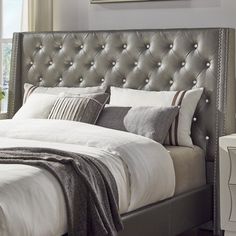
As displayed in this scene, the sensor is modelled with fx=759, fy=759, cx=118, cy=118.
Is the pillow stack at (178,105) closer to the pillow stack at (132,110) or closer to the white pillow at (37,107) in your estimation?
the pillow stack at (132,110)

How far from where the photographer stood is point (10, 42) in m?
5.89

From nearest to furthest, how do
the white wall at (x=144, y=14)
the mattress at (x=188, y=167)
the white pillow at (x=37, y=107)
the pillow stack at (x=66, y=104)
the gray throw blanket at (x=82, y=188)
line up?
the gray throw blanket at (x=82, y=188), the mattress at (x=188, y=167), the pillow stack at (x=66, y=104), the white pillow at (x=37, y=107), the white wall at (x=144, y=14)

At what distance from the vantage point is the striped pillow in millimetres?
4820

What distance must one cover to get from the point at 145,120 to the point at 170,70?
0.51 meters

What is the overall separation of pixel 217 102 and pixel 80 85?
3.54 ft

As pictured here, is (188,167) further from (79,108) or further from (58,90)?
(58,90)

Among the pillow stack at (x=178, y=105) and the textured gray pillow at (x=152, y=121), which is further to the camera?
the pillow stack at (x=178, y=105)

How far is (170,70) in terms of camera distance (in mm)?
4969

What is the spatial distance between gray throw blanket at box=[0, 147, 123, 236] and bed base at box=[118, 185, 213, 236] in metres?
0.27

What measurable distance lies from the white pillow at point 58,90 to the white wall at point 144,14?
0.56 m

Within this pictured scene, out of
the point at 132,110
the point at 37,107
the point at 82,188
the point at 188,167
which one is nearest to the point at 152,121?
the point at 132,110

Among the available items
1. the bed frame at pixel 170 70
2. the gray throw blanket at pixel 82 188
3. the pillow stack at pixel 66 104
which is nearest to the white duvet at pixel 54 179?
the gray throw blanket at pixel 82 188

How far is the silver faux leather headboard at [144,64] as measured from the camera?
4.78 meters

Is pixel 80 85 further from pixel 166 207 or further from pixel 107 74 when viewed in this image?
pixel 166 207
